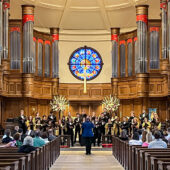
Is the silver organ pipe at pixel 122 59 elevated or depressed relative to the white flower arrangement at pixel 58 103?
elevated

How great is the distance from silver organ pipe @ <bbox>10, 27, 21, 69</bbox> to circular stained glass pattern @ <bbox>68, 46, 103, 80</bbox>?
5.82 m

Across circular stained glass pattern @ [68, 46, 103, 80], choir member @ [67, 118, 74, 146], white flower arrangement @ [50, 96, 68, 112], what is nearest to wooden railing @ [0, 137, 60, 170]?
choir member @ [67, 118, 74, 146]

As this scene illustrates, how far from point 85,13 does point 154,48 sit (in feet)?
16.3

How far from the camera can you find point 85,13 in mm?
26062

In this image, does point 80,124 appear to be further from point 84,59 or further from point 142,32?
point 84,59

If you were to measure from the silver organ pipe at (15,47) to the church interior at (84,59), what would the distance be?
0.05 meters

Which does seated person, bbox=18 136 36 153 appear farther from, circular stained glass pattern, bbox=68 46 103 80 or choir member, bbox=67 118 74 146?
circular stained glass pattern, bbox=68 46 103 80

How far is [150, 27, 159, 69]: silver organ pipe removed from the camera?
23766 mm

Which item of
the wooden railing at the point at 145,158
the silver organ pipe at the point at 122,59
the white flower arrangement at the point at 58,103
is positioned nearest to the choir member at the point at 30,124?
the white flower arrangement at the point at 58,103

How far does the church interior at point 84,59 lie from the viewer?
22.8 meters

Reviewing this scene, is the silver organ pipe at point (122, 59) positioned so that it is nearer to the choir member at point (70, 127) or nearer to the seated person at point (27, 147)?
the choir member at point (70, 127)

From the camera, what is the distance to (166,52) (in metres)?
21.1

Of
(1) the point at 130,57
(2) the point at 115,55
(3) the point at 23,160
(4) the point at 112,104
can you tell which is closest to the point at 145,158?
(3) the point at 23,160

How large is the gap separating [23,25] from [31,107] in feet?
15.6
